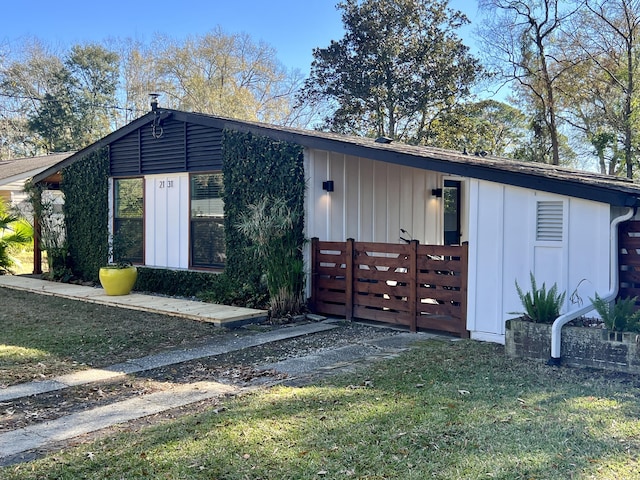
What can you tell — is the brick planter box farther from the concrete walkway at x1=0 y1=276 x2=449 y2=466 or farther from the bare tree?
the bare tree

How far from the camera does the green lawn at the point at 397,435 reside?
309 cm

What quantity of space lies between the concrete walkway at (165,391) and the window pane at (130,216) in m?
4.75

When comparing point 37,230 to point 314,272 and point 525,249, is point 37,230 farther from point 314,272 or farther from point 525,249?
point 525,249

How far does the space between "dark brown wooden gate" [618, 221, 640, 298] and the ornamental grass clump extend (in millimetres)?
4038

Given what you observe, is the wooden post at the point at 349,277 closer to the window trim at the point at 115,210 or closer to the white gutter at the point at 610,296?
the white gutter at the point at 610,296

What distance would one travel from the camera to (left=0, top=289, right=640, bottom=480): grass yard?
310 cm

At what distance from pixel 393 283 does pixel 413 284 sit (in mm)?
964

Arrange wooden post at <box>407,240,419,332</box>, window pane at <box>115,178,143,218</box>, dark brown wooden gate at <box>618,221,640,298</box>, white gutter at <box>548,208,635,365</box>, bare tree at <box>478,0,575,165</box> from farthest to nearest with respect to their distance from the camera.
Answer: bare tree at <box>478,0,575,165</box>, window pane at <box>115,178,143,218</box>, wooden post at <box>407,240,419,332</box>, dark brown wooden gate at <box>618,221,640,298</box>, white gutter at <box>548,208,635,365</box>

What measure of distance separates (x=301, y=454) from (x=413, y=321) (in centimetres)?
403

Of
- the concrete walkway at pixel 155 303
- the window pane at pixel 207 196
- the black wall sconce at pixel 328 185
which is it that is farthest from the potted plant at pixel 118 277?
the black wall sconce at pixel 328 185

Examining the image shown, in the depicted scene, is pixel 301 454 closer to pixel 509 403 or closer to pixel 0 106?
pixel 509 403

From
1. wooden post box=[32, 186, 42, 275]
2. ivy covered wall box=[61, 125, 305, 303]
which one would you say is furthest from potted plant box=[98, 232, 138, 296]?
wooden post box=[32, 186, 42, 275]

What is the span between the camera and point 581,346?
16.6ft

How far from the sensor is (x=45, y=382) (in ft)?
16.5
